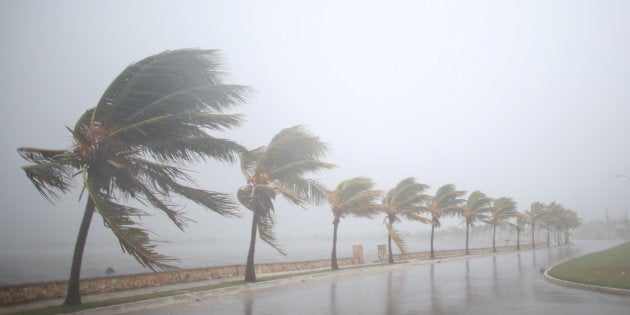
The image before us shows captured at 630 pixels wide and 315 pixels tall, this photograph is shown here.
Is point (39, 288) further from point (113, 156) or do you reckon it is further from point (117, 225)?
point (117, 225)

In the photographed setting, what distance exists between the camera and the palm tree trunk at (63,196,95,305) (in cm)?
997

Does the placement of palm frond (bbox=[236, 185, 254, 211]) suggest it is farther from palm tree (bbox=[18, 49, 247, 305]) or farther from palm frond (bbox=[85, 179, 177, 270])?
palm frond (bbox=[85, 179, 177, 270])

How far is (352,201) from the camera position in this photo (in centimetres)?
2458

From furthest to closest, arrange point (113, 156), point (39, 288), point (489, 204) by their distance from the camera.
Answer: point (489, 204) → point (39, 288) → point (113, 156)

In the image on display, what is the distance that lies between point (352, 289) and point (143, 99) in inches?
389

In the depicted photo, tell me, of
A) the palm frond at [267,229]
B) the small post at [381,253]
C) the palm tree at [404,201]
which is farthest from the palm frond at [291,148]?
the small post at [381,253]

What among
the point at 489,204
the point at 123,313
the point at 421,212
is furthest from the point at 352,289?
the point at 489,204

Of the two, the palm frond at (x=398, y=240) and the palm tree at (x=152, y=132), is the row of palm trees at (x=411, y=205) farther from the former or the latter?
the palm tree at (x=152, y=132)

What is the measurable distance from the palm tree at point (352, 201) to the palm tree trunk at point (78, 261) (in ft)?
52.1

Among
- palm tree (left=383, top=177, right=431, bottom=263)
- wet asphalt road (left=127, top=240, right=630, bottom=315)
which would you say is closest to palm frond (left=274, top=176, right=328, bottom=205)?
wet asphalt road (left=127, top=240, right=630, bottom=315)

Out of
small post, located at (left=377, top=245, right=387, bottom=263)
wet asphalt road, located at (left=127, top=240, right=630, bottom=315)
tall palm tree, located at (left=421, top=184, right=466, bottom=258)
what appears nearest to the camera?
wet asphalt road, located at (left=127, top=240, right=630, bottom=315)

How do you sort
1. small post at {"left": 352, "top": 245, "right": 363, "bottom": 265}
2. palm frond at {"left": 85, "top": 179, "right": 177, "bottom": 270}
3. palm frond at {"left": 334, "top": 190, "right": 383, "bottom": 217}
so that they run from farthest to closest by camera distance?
small post at {"left": 352, "top": 245, "right": 363, "bottom": 265}, palm frond at {"left": 334, "top": 190, "right": 383, "bottom": 217}, palm frond at {"left": 85, "top": 179, "right": 177, "bottom": 270}

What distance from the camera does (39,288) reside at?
38.6 ft

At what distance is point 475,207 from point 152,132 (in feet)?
134
